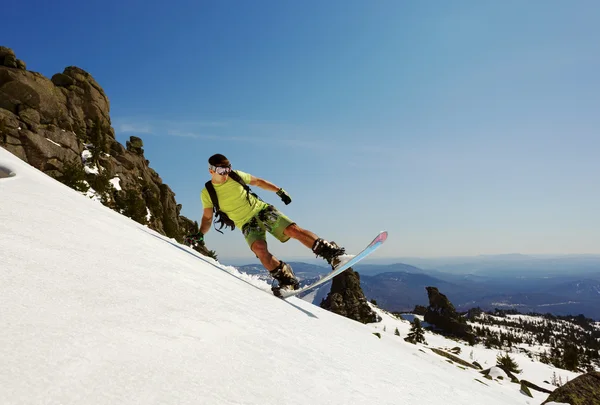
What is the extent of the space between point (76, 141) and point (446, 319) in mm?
63599

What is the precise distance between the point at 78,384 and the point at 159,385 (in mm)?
293

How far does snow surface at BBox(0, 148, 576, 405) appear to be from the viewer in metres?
1.21

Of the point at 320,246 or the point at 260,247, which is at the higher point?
the point at 320,246

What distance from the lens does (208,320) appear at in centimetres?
220

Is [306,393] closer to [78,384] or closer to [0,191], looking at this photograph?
[78,384]

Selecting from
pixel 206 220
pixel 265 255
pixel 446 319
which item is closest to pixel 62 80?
pixel 206 220

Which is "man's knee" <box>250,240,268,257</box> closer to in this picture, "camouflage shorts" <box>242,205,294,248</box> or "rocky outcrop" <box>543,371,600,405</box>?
"camouflage shorts" <box>242,205,294,248</box>

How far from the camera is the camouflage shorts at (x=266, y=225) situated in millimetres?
5742

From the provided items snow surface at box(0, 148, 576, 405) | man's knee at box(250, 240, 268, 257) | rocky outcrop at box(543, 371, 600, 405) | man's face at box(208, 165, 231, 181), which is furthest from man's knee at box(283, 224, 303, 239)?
rocky outcrop at box(543, 371, 600, 405)

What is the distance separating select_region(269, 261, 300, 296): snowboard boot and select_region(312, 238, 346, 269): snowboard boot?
0.67 m

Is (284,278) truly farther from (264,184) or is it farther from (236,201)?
(264,184)

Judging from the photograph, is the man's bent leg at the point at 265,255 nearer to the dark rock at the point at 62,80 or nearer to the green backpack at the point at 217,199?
the green backpack at the point at 217,199

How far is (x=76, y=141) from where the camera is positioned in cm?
3362

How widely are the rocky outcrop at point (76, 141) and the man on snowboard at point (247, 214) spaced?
22974 millimetres
